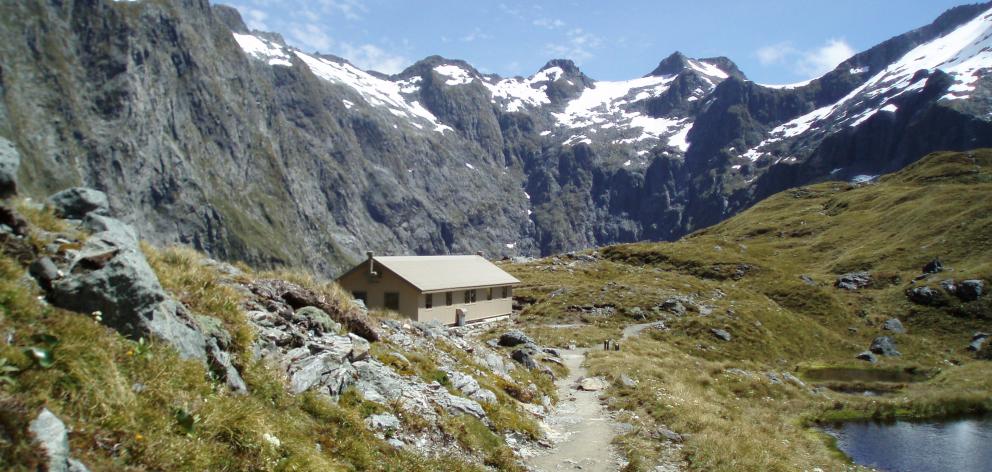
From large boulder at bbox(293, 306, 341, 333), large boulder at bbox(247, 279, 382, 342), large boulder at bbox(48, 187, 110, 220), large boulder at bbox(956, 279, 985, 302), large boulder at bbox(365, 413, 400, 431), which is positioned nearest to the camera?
large boulder at bbox(48, 187, 110, 220)

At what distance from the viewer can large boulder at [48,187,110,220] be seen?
12727 mm

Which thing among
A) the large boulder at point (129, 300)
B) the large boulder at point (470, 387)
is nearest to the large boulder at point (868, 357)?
Result: the large boulder at point (470, 387)

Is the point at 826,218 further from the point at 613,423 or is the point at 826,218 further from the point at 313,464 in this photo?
the point at 313,464

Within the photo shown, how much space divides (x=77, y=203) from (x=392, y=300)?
41777 mm

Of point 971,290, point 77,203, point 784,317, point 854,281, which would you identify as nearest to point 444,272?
point 784,317

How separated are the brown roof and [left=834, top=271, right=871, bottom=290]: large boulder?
5398 cm

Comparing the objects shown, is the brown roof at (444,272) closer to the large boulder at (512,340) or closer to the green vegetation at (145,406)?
the large boulder at (512,340)

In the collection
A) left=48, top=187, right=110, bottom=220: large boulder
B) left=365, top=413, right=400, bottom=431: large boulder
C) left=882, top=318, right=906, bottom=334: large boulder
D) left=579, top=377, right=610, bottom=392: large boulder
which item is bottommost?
left=579, top=377, right=610, bottom=392: large boulder

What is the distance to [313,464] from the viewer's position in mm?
9930

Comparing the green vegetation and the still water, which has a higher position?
the green vegetation

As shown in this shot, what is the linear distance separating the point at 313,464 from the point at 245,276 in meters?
11.2

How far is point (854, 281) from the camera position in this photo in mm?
89875

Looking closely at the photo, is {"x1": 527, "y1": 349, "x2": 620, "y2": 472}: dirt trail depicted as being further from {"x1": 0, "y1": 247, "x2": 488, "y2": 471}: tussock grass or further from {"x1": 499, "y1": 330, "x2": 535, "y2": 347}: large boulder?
{"x1": 499, "y1": 330, "x2": 535, "y2": 347}: large boulder

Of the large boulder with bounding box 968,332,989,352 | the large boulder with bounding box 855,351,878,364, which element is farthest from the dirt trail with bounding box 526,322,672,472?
the large boulder with bounding box 968,332,989,352
